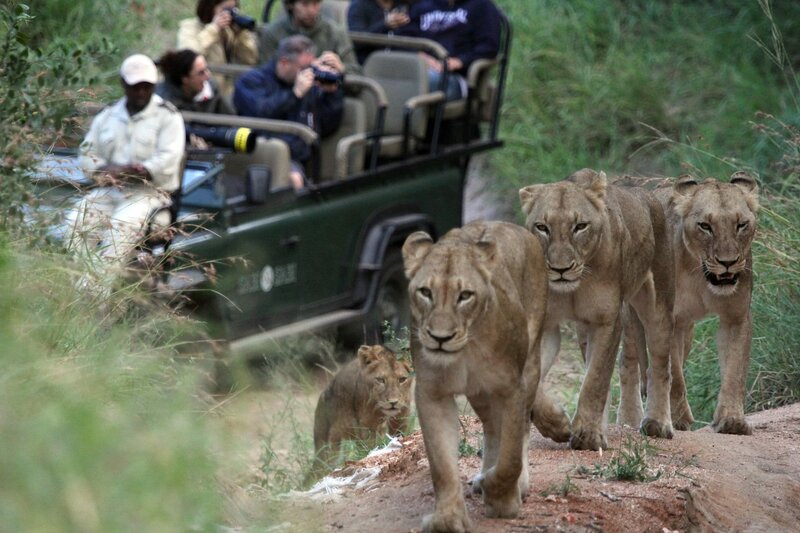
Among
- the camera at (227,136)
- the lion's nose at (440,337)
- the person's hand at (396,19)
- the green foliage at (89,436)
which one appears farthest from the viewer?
the person's hand at (396,19)

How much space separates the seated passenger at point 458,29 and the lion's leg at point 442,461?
707 centimetres

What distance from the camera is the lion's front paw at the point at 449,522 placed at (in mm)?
4336

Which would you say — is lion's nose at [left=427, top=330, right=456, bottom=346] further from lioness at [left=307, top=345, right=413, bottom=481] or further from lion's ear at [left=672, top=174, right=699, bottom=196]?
lioness at [left=307, top=345, right=413, bottom=481]

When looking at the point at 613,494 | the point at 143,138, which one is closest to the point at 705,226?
the point at 613,494

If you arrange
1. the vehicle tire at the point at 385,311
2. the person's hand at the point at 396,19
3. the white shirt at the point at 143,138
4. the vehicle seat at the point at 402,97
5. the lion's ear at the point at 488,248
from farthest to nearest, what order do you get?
the person's hand at the point at 396,19 → the vehicle seat at the point at 402,97 → the vehicle tire at the point at 385,311 → the white shirt at the point at 143,138 → the lion's ear at the point at 488,248

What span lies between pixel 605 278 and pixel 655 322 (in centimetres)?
74

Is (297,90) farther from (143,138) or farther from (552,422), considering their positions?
(552,422)

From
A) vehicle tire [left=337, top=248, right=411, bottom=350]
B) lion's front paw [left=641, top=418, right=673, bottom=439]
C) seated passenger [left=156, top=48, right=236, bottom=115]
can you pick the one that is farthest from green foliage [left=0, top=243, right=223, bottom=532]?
seated passenger [left=156, top=48, right=236, bottom=115]

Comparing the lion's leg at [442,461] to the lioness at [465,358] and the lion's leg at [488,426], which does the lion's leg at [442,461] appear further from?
the lion's leg at [488,426]

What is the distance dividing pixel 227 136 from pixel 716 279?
12.5 ft

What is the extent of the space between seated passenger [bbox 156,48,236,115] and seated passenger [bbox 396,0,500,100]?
2069mm

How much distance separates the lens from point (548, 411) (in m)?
5.37

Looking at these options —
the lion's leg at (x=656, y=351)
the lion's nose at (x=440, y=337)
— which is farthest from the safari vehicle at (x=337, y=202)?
the lion's nose at (x=440, y=337)

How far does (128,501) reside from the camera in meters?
3.19
